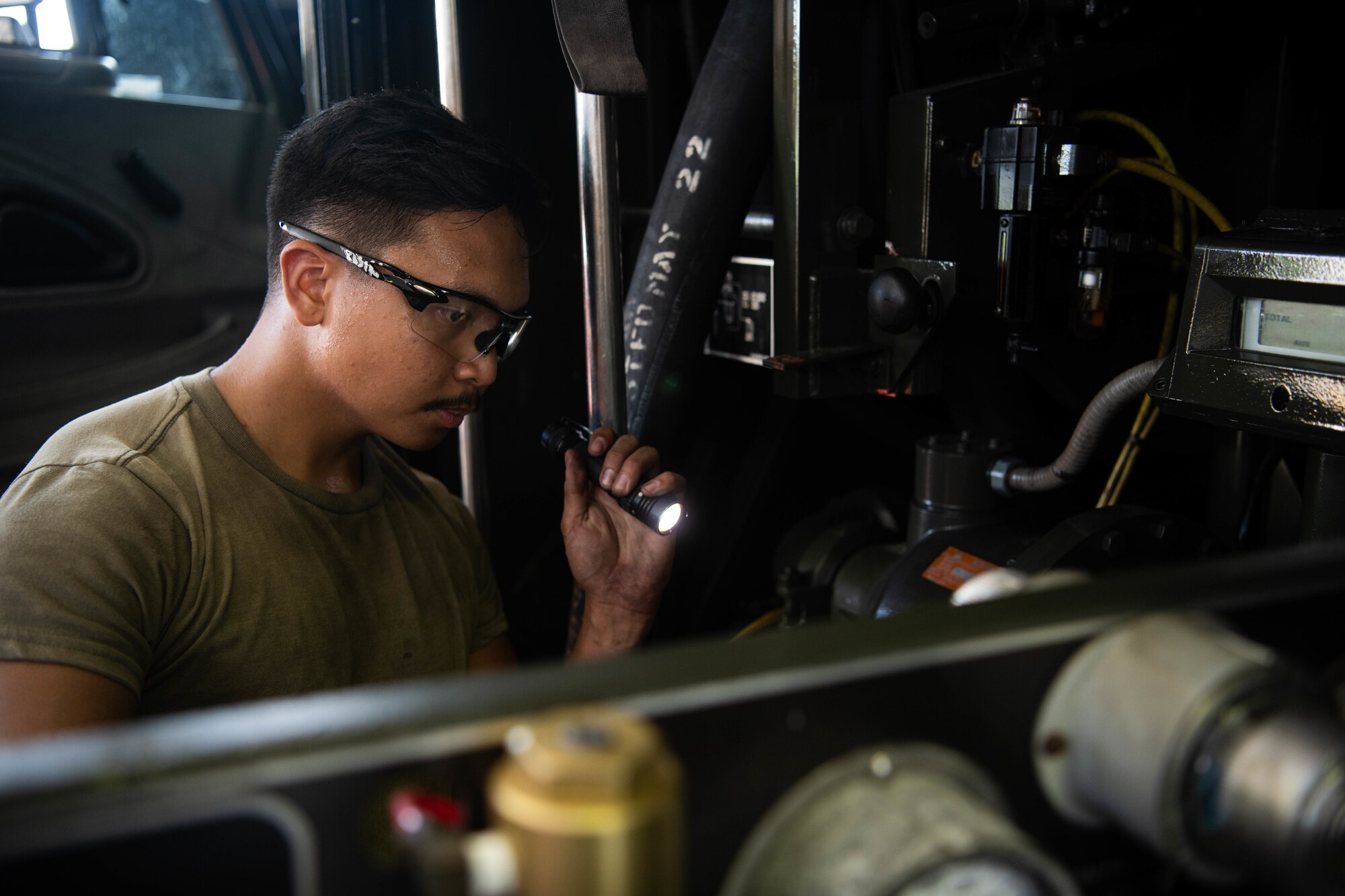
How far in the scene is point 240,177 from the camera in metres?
3.73

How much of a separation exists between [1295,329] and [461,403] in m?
0.93

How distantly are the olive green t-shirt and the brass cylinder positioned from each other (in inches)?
33.4

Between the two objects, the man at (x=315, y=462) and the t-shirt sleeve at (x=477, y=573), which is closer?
the man at (x=315, y=462)

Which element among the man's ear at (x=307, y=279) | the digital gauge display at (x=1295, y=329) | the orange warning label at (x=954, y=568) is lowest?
the orange warning label at (x=954, y=568)

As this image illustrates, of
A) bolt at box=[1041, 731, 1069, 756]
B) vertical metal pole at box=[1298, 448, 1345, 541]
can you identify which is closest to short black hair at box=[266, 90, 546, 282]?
vertical metal pole at box=[1298, 448, 1345, 541]

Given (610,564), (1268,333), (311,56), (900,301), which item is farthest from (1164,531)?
(311,56)

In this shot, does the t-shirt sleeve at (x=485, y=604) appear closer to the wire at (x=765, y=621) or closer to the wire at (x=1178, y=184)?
the wire at (x=765, y=621)

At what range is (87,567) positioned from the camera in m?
1.12

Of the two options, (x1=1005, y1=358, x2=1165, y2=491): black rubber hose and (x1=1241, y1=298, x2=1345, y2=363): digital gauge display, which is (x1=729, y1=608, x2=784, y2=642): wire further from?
(x1=1241, y1=298, x2=1345, y2=363): digital gauge display

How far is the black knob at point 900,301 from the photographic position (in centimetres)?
140

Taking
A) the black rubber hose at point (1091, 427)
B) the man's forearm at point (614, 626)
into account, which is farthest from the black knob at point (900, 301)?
the man's forearm at point (614, 626)

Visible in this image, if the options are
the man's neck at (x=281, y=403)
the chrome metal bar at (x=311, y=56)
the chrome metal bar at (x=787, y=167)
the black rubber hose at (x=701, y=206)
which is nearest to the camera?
the man's neck at (x=281, y=403)

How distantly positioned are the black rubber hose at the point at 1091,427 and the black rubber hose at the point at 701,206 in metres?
0.52

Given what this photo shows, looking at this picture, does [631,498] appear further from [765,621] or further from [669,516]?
[765,621]
